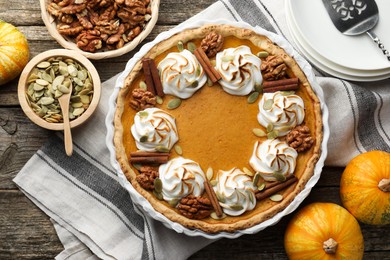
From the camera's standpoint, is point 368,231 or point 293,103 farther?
point 368,231

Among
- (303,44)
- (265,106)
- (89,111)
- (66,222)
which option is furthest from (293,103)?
(66,222)

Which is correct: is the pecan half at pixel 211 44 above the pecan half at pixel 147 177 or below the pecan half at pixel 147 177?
above

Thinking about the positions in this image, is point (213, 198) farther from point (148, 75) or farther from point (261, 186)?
point (148, 75)

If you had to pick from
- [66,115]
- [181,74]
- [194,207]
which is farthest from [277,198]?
[66,115]

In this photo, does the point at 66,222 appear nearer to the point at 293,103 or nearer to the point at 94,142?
the point at 94,142

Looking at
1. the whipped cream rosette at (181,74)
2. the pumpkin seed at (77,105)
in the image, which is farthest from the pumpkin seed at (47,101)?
the whipped cream rosette at (181,74)

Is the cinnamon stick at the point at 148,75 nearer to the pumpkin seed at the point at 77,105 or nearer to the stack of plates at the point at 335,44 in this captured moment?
the pumpkin seed at the point at 77,105
